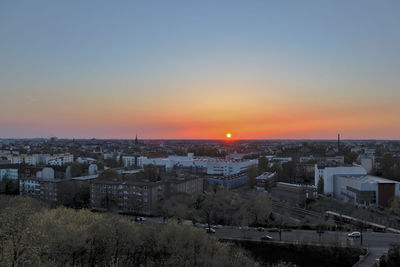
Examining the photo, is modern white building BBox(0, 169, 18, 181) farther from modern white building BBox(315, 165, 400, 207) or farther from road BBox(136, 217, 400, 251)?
modern white building BBox(315, 165, 400, 207)

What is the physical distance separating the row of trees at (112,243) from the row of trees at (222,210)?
4.08 meters

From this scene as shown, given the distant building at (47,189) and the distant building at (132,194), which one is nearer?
the distant building at (132,194)

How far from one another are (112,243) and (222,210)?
6.15 meters

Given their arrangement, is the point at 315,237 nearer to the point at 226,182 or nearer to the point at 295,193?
the point at 295,193

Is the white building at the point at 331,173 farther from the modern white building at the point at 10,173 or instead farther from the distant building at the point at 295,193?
the modern white building at the point at 10,173

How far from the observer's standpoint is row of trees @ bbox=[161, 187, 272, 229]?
11.8m

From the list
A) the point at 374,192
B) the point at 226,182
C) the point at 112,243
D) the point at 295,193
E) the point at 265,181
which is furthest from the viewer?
the point at 226,182

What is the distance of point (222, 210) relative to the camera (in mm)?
12391

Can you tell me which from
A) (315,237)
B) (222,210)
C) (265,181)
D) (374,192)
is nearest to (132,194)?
(222,210)

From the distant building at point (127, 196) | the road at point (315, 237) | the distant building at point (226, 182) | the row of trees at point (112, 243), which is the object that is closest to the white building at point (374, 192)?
the road at point (315, 237)

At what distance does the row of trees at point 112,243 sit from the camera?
19.3 ft

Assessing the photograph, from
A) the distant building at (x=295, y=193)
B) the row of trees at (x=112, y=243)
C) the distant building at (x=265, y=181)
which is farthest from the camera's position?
the distant building at (x=265, y=181)

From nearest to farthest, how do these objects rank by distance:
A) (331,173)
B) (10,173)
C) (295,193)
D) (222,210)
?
(222,210), (295,193), (331,173), (10,173)

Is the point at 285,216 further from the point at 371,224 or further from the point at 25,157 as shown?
the point at 25,157
